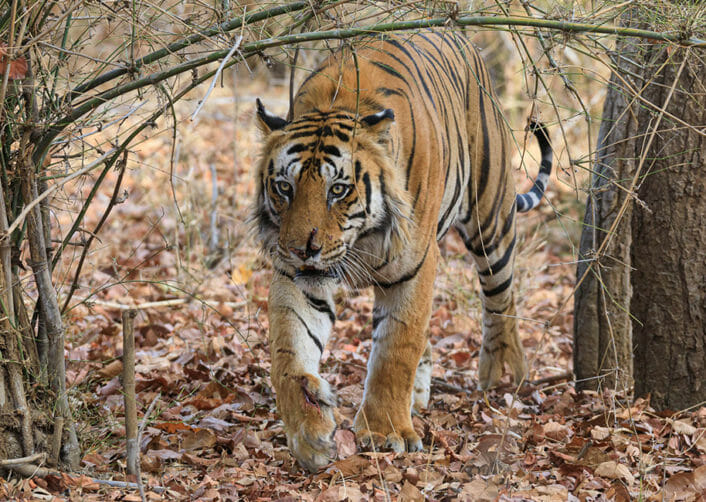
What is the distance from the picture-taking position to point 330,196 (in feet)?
10.7

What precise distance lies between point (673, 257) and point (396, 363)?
4.82 ft

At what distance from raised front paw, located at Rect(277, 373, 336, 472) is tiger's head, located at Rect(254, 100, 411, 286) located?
19.5 inches

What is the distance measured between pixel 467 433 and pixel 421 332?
1.95 feet

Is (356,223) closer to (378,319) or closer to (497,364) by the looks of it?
(378,319)

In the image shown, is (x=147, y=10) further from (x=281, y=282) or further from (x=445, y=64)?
(x=445, y=64)

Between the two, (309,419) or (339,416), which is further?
(339,416)

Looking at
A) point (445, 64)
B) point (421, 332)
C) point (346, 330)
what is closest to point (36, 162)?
point (421, 332)

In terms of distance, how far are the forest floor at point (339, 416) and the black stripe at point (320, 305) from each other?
431 mm

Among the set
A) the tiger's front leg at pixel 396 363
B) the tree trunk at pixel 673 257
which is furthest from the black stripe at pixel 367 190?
the tree trunk at pixel 673 257

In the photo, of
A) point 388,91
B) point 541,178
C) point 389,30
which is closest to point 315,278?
point 388,91

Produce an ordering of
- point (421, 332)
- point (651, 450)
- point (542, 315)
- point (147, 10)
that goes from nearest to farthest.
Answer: point (147, 10) < point (651, 450) < point (421, 332) < point (542, 315)

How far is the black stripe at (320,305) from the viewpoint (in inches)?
142

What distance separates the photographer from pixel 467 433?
378cm

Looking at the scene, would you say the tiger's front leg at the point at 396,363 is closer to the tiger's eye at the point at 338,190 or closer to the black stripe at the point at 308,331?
the black stripe at the point at 308,331
